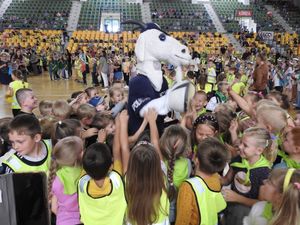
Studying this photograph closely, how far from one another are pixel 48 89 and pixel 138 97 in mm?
9285

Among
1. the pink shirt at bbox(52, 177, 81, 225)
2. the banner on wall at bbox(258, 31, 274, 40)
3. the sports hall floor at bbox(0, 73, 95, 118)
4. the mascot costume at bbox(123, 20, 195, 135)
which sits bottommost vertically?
the sports hall floor at bbox(0, 73, 95, 118)

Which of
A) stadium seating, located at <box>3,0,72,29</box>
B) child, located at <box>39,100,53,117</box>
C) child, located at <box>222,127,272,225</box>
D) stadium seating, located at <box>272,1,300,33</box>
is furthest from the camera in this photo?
stadium seating, located at <box>272,1,300,33</box>

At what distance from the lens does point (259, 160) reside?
7.61ft

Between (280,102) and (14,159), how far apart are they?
9.17ft

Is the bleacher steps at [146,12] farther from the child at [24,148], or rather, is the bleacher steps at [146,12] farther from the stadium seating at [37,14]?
the child at [24,148]

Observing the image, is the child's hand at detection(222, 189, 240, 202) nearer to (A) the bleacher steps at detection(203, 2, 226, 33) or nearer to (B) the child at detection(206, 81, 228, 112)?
(B) the child at detection(206, 81, 228, 112)

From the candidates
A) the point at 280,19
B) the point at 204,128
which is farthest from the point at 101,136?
the point at 280,19

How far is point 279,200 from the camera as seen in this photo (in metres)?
1.75

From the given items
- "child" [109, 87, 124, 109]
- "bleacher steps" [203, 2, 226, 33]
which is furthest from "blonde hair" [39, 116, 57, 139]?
"bleacher steps" [203, 2, 226, 33]

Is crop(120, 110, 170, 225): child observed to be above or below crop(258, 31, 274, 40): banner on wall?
above

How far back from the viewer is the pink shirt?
2349 millimetres

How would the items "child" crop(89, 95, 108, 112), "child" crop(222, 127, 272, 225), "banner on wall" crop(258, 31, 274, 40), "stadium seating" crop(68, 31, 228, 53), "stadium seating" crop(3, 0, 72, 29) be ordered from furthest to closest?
1. "stadium seating" crop(3, 0, 72, 29)
2. "banner on wall" crop(258, 31, 274, 40)
3. "stadium seating" crop(68, 31, 228, 53)
4. "child" crop(89, 95, 108, 112)
5. "child" crop(222, 127, 272, 225)

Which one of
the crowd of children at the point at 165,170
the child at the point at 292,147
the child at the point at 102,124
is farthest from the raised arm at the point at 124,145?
the child at the point at 292,147

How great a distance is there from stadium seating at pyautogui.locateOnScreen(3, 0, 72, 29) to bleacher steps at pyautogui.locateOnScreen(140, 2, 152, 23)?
4.71m
